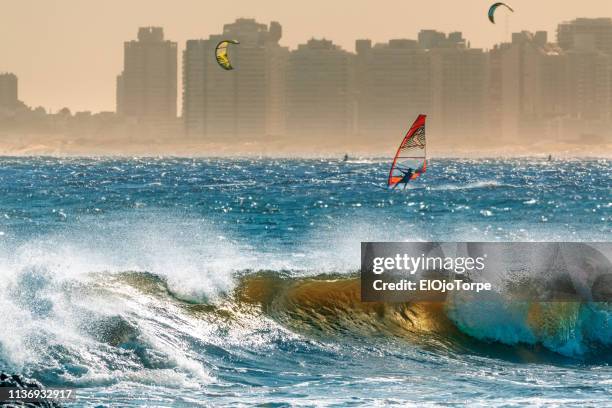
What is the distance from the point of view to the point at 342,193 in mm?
67000

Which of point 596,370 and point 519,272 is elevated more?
point 519,272

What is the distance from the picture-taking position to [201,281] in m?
19.9

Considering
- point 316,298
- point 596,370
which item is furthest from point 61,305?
point 596,370

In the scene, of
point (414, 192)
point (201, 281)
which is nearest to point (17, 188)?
point (414, 192)

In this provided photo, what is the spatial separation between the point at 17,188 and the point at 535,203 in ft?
107

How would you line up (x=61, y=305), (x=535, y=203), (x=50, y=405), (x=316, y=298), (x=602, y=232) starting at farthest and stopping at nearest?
(x=535, y=203), (x=602, y=232), (x=316, y=298), (x=61, y=305), (x=50, y=405)

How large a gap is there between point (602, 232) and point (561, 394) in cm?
2925

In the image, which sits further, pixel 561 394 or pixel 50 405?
pixel 561 394

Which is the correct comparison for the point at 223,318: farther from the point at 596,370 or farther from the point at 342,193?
the point at 342,193

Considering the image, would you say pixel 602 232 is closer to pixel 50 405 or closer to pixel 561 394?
pixel 561 394

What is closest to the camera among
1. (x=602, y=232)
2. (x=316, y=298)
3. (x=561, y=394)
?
(x=561, y=394)

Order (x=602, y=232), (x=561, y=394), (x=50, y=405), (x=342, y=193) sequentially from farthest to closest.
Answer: (x=342, y=193)
(x=602, y=232)
(x=561, y=394)
(x=50, y=405)

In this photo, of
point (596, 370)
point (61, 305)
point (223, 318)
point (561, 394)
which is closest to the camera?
point (561, 394)

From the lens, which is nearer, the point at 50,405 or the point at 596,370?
the point at 50,405
